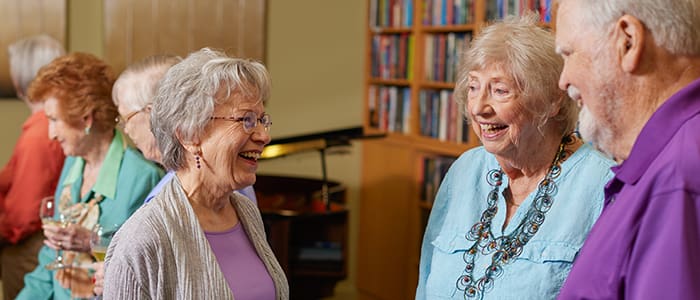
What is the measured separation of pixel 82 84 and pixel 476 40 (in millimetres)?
1452

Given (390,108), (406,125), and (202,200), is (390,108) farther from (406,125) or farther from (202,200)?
(202,200)

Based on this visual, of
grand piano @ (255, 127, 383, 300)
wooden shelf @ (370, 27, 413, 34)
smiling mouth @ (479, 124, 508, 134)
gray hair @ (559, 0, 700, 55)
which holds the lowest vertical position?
grand piano @ (255, 127, 383, 300)

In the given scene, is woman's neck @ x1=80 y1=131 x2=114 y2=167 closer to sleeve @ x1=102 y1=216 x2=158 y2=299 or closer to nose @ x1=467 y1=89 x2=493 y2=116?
sleeve @ x1=102 y1=216 x2=158 y2=299

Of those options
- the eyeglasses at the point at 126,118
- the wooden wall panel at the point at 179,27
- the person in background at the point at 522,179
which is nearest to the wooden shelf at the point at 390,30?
the wooden wall panel at the point at 179,27

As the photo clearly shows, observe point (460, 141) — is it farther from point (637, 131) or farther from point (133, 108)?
point (637, 131)

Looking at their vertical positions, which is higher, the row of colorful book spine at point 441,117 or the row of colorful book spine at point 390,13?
the row of colorful book spine at point 390,13

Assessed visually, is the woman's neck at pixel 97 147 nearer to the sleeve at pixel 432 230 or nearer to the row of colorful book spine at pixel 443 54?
the sleeve at pixel 432 230

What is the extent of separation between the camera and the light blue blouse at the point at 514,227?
196cm

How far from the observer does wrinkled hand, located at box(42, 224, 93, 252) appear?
8.43 ft

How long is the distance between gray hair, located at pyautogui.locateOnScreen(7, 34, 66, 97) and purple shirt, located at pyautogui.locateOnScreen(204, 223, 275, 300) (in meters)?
2.67

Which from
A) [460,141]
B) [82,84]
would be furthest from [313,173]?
[82,84]

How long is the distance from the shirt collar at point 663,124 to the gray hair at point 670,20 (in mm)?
63

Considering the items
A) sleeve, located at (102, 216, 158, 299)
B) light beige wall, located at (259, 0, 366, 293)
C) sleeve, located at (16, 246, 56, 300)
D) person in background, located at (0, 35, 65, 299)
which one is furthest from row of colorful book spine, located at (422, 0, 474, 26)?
sleeve, located at (102, 216, 158, 299)

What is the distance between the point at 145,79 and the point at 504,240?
1.18 m
